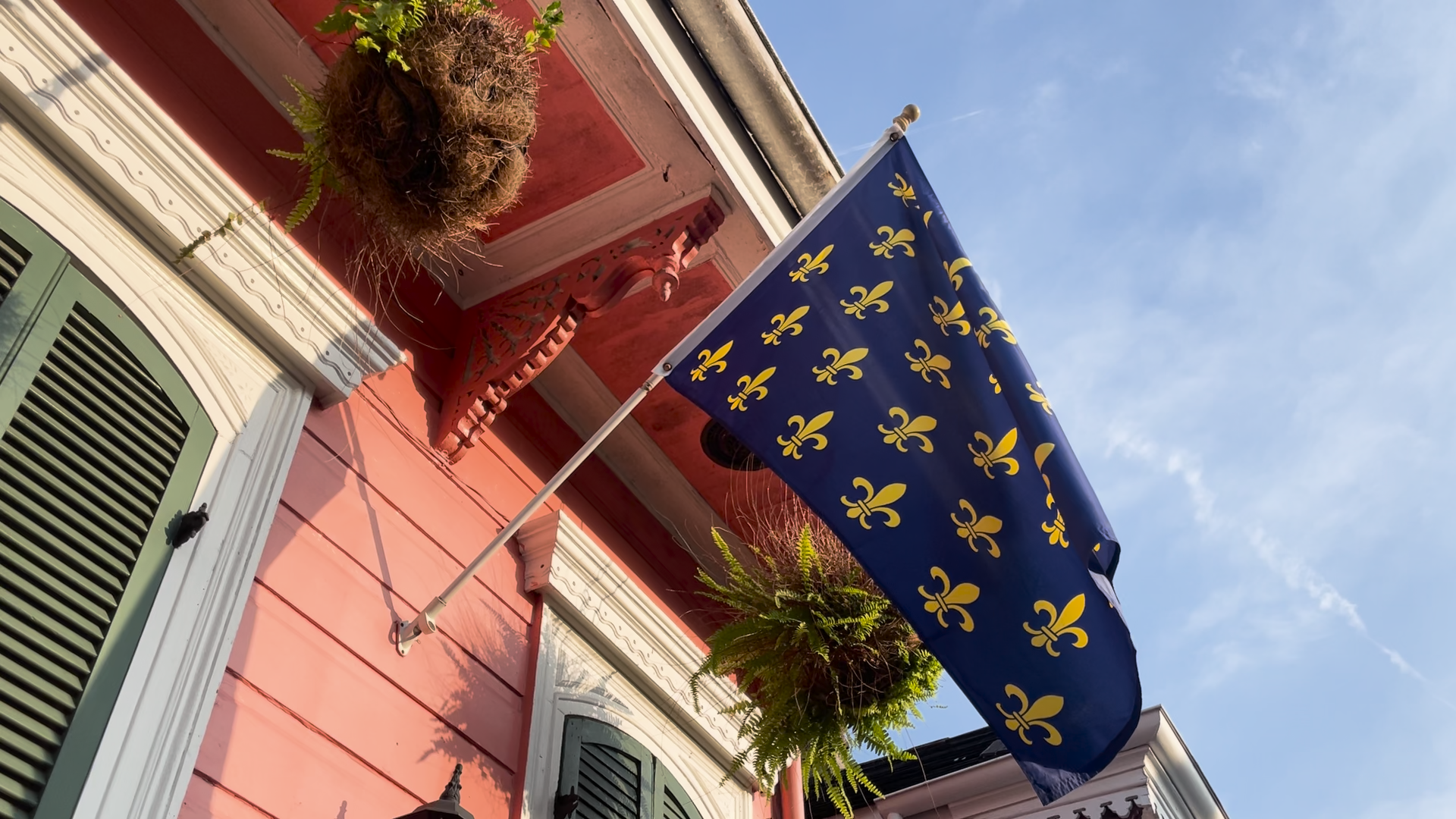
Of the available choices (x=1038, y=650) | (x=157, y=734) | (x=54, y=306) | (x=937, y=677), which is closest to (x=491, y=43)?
(x=54, y=306)

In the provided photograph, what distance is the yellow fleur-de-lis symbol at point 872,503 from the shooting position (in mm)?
3598

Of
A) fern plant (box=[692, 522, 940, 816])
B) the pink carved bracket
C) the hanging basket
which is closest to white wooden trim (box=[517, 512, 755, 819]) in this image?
fern plant (box=[692, 522, 940, 816])

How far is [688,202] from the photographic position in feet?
15.2

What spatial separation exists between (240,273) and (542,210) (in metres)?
1.38

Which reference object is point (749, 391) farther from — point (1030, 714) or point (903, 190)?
point (1030, 714)

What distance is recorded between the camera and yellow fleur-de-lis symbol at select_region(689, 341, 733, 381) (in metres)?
3.89

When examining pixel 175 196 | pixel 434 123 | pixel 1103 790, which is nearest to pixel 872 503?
pixel 434 123

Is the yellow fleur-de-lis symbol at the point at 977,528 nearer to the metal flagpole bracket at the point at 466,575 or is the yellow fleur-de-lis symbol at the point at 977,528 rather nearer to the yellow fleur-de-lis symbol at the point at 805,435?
the yellow fleur-de-lis symbol at the point at 805,435

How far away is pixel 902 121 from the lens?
463cm

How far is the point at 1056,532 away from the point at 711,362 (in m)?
1.20

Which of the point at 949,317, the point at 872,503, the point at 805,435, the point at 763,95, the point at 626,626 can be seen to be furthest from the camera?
the point at 626,626

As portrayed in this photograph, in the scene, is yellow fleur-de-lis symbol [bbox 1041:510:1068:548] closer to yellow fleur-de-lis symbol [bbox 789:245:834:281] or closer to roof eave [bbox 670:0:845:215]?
yellow fleur-de-lis symbol [bbox 789:245:834:281]

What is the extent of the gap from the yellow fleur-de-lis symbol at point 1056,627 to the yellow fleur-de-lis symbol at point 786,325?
3.87ft

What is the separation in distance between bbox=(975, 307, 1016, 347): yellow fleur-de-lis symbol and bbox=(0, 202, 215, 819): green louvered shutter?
244 centimetres
